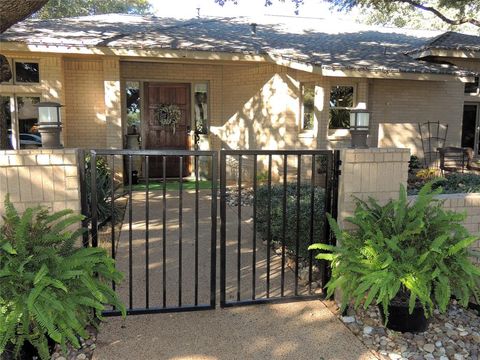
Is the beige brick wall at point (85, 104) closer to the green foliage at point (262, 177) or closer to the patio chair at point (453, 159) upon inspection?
the green foliage at point (262, 177)

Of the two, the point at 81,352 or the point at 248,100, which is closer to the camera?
the point at 81,352

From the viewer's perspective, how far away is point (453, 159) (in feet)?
36.7

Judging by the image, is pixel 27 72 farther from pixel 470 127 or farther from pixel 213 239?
pixel 470 127

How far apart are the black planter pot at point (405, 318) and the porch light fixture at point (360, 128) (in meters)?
1.35

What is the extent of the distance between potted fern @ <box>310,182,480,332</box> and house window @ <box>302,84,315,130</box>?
271 inches

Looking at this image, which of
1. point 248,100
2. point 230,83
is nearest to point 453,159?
point 248,100

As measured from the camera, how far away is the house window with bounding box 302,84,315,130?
10477 mm

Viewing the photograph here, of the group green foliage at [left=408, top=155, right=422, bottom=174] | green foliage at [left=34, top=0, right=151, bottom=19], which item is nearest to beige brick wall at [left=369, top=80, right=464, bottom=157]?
green foliage at [left=408, top=155, right=422, bottom=174]

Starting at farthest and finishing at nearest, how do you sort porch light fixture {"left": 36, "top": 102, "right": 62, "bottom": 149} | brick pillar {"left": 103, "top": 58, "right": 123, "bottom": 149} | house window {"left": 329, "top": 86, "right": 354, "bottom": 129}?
house window {"left": 329, "top": 86, "right": 354, "bottom": 129} < brick pillar {"left": 103, "top": 58, "right": 123, "bottom": 149} < porch light fixture {"left": 36, "top": 102, "right": 62, "bottom": 149}

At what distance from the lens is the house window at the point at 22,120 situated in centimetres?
969

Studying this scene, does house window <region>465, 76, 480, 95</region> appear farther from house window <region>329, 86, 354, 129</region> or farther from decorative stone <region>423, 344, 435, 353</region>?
decorative stone <region>423, 344, 435, 353</region>

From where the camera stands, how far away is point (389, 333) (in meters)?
3.60

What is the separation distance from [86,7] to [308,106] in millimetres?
22740

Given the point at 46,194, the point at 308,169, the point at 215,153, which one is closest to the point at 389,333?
the point at 215,153
